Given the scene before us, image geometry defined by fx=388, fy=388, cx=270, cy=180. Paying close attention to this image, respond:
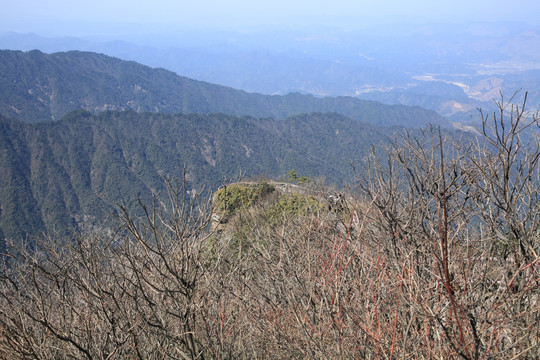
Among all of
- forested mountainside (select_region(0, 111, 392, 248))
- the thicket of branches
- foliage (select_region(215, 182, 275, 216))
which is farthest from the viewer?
forested mountainside (select_region(0, 111, 392, 248))

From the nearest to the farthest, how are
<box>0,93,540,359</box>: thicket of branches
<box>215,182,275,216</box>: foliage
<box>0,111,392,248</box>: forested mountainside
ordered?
<box>0,93,540,359</box>: thicket of branches < <box>215,182,275,216</box>: foliage < <box>0,111,392,248</box>: forested mountainside

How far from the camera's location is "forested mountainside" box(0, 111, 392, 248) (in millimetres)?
85875

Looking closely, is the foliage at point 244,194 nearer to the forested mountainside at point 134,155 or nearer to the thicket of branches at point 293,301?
the thicket of branches at point 293,301

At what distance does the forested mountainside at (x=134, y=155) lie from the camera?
8588 cm

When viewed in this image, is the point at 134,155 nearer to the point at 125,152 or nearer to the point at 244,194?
the point at 125,152

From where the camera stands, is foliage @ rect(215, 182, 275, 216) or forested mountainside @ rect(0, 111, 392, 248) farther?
forested mountainside @ rect(0, 111, 392, 248)

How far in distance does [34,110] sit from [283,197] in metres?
175

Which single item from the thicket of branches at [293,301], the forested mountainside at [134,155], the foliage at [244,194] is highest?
the thicket of branches at [293,301]

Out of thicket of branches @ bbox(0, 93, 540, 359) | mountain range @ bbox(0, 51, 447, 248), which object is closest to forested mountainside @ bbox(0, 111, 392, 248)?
mountain range @ bbox(0, 51, 447, 248)

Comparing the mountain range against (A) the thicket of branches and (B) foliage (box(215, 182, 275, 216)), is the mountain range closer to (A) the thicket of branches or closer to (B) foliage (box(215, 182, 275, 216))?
(B) foliage (box(215, 182, 275, 216))

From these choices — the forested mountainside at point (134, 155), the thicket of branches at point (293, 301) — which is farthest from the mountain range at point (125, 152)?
the thicket of branches at point (293, 301)

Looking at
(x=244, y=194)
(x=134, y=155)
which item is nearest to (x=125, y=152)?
(x=134, y=155)

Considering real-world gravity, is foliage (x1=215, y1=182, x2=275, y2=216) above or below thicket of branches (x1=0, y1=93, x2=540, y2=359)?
below

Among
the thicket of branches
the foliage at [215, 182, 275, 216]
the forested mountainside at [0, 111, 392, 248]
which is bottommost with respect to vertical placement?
the forested mountainside at [0, 111, 392, 248]
